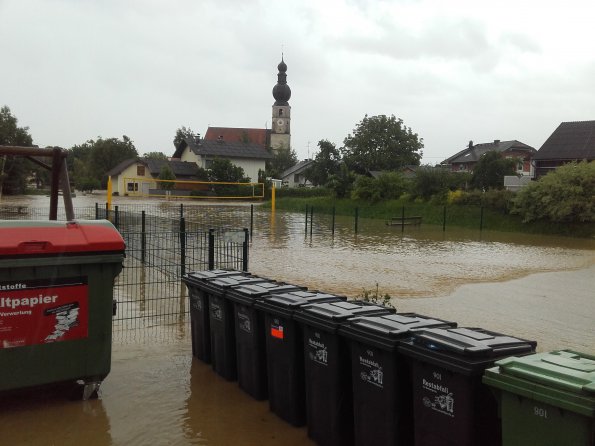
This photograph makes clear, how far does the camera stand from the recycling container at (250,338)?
17.1 feet

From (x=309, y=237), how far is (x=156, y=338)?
52.5 ft

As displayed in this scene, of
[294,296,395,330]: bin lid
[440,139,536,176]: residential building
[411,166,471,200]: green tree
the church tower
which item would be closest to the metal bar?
[294,296,395,330]: bin lid

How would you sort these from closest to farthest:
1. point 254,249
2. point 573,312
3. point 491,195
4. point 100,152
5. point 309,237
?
point 573,312, point 254,249, point 309,237, point 491,195, point 100,152

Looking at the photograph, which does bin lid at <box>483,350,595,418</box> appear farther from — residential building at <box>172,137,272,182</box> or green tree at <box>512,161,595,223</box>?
residential building at <box>172,137,272,182</box>

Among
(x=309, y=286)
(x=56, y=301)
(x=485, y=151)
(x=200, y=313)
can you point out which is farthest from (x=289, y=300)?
(x=485, y=151)

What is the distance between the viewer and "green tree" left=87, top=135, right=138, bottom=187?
271 ft

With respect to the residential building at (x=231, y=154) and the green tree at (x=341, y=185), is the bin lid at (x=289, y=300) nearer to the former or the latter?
the green tree at (x=341, y=185)

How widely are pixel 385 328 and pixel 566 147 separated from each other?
4904cm

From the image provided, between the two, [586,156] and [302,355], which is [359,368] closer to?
[302,355]

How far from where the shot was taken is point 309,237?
22969 mm

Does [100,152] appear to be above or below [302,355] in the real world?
above

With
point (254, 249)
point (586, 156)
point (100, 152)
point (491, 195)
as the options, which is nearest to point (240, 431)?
point (254, 249)

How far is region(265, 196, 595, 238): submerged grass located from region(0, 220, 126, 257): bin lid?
2357cm

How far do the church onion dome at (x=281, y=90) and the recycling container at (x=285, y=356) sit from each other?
119431 millimetres
